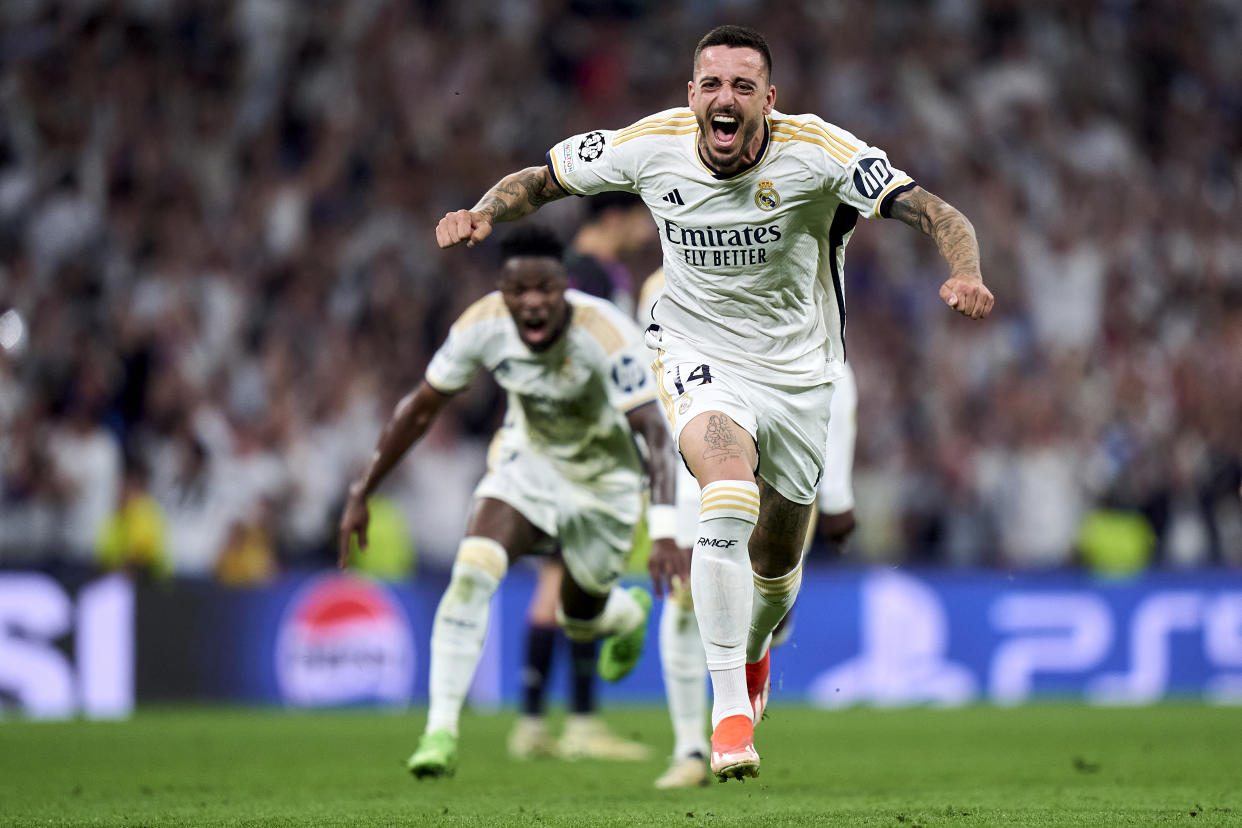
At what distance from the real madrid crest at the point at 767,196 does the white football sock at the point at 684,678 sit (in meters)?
2.57

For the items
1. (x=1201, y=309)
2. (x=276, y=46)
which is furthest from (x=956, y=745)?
(x=276, y=46)

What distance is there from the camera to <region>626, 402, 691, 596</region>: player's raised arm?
6.83 meters

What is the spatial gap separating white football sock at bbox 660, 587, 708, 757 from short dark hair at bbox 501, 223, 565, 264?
1.75m

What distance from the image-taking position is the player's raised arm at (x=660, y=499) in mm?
6828

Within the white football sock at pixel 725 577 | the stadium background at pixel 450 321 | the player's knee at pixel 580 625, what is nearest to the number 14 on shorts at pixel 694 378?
the white football sock at pixel 725 577

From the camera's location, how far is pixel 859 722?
12141 mm

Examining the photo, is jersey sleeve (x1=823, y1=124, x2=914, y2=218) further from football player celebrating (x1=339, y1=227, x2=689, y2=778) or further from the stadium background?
the stadium background

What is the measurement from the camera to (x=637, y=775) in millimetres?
8273

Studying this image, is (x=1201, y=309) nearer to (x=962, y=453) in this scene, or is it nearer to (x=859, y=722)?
(x=962, y=453)

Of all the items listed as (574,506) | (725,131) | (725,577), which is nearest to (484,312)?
(574,506)

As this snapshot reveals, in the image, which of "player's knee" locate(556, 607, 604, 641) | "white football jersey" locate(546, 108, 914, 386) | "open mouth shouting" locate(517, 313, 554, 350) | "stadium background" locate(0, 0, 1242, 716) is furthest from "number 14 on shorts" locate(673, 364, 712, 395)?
"stadium background" locate(0, 0, 1242, 716)

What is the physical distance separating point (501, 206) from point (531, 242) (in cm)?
182

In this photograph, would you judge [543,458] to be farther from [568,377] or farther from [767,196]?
[767,196]

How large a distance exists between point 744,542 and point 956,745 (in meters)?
4.73
